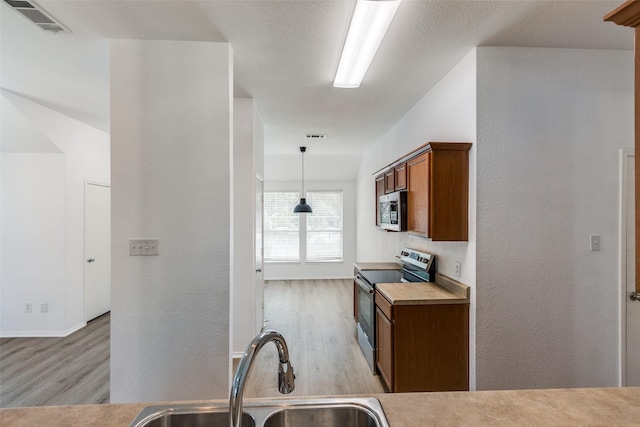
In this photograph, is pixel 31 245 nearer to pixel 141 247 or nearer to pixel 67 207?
pixel 67 207

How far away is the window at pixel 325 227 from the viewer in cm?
773

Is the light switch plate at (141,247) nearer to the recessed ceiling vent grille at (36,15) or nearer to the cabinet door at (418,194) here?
the recessed ceiling vent grille at (36,15)

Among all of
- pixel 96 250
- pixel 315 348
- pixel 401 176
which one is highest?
pixel 401 176

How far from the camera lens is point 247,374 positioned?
0.82m

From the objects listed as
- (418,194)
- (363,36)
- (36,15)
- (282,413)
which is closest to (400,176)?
(418,194)

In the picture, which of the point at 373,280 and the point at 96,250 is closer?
the point at 373,280

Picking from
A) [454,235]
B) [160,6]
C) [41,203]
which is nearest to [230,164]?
[160,6]

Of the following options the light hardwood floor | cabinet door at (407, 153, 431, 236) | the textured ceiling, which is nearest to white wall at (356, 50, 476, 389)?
the textured ceiling

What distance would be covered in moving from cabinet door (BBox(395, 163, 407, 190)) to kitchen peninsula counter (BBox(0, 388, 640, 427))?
2.20 m

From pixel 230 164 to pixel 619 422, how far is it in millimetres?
2199

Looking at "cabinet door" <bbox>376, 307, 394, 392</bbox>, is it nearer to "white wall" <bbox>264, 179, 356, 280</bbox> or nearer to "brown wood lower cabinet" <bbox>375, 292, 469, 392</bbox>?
"brown wood lower cabinet" <bbox>375, 292, 469, 392</bbox>

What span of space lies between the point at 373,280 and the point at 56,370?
3204 millimetres

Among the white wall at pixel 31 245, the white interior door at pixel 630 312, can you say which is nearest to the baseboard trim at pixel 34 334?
the white wall at pixel 31 245

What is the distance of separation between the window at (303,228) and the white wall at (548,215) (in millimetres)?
5538
